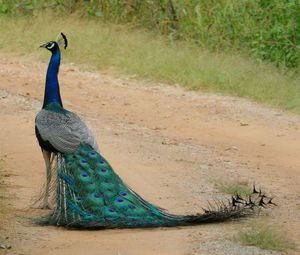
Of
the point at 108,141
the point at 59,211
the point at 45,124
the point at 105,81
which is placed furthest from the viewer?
the point at 105,81

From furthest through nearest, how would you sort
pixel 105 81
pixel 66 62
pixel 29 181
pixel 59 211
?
pixel 66 62, pixel 105 81, pixel 29 181, pixel 59 211

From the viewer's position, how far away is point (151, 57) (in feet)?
40.7

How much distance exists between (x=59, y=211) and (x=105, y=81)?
18.4 ft

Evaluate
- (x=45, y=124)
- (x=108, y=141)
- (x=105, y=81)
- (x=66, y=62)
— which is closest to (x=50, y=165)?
(x=45, y=124)

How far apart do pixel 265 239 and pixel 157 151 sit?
295 centimetres

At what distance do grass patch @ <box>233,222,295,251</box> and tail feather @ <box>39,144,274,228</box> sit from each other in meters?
0.37

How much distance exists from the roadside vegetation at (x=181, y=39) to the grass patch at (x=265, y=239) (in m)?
4.64

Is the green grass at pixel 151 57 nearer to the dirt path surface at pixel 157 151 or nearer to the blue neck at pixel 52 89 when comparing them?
the dirt path surface at pixel 157 151

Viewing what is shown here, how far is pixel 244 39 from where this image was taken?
1280 centimetres

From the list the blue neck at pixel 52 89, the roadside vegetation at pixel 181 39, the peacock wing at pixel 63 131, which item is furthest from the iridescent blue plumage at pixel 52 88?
the roadside vegetation at pixel 181 39

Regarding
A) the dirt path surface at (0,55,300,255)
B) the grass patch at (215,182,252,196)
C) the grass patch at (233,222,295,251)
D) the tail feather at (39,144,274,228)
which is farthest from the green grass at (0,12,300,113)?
the grass patch at (233,222,295,251)

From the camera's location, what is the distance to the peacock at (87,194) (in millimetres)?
6418

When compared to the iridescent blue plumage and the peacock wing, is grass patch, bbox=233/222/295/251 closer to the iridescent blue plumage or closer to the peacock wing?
the peacock wing

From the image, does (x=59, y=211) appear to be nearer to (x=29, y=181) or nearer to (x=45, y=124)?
(x=45, y=124)
